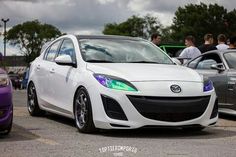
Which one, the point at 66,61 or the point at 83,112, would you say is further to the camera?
the point at 66,61

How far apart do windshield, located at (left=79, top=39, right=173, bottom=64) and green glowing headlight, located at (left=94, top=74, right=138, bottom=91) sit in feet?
2.53

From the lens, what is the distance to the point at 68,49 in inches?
367

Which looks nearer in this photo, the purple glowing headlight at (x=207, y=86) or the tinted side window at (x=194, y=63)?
the purple glowing headlight at (x=207, y=86)

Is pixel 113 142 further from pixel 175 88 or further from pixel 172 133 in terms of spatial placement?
pixel 172 133

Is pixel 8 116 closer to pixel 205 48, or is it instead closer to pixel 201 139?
pixel 201 139

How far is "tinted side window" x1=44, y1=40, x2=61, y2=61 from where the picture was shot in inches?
391

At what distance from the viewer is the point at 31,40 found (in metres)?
118

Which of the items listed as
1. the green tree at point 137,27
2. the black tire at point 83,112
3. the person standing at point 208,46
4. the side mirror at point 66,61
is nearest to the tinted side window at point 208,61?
the person standing at point 208,46

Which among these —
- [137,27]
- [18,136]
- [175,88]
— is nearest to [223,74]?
[175,88]

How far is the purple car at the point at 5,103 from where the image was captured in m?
7.45

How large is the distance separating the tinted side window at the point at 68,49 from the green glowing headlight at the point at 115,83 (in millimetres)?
1069

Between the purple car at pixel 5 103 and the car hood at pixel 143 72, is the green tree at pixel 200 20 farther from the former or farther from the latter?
the purple car at pixel 5 103

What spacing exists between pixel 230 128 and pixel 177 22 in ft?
265

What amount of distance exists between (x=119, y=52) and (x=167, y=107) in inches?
61.8
